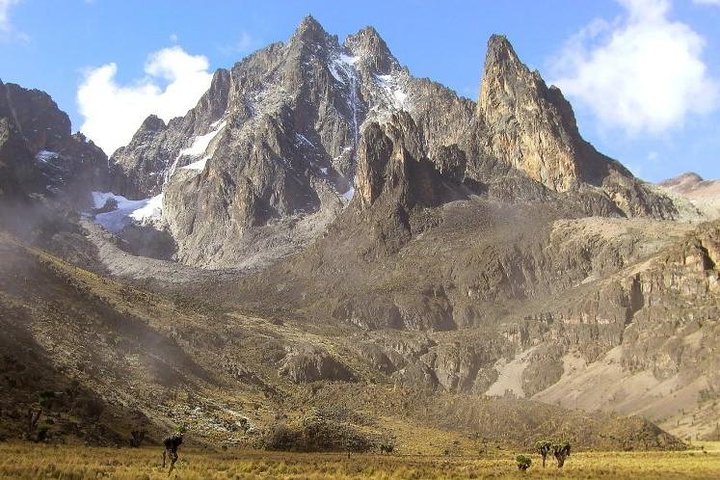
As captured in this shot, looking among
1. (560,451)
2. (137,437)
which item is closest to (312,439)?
(137,437)

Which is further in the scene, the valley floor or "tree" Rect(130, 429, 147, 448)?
"tree" Rect(130, 429, 147, 448)

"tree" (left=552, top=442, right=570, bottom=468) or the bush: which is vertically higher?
"tree" (left=552, top=442, right=570, bottom=468)

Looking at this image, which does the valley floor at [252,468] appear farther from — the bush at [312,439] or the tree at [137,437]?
the bush at [312,439]

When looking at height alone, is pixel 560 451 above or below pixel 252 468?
above

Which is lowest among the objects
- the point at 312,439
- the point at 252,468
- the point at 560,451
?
the point at 252,468

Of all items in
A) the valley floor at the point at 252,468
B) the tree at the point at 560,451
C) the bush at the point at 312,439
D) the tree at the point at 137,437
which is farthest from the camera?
the bush at the point at 312,439

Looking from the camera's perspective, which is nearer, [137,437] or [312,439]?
[137,437]

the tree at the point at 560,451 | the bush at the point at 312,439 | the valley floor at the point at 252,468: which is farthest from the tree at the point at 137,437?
the tree at the point at 560,451

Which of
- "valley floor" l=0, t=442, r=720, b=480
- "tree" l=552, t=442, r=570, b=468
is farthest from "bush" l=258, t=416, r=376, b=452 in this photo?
"tree" l=552, t=442, r=570, b=468

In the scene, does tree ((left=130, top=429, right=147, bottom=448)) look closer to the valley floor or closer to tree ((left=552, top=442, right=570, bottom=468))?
the valley floor

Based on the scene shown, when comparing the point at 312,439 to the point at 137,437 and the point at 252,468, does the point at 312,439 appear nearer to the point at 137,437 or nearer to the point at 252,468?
the point at 137,437

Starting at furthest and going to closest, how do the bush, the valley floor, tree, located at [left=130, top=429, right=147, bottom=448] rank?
the bush < tree, located at [left=130, top=429, right=147, bottom=448] < the valley floor

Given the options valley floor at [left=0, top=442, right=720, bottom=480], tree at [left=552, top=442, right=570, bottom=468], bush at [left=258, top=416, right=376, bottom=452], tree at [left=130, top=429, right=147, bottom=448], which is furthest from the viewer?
bush at [left=258, top=416, right=376, bottom=452]

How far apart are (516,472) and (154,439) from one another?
121 ft
